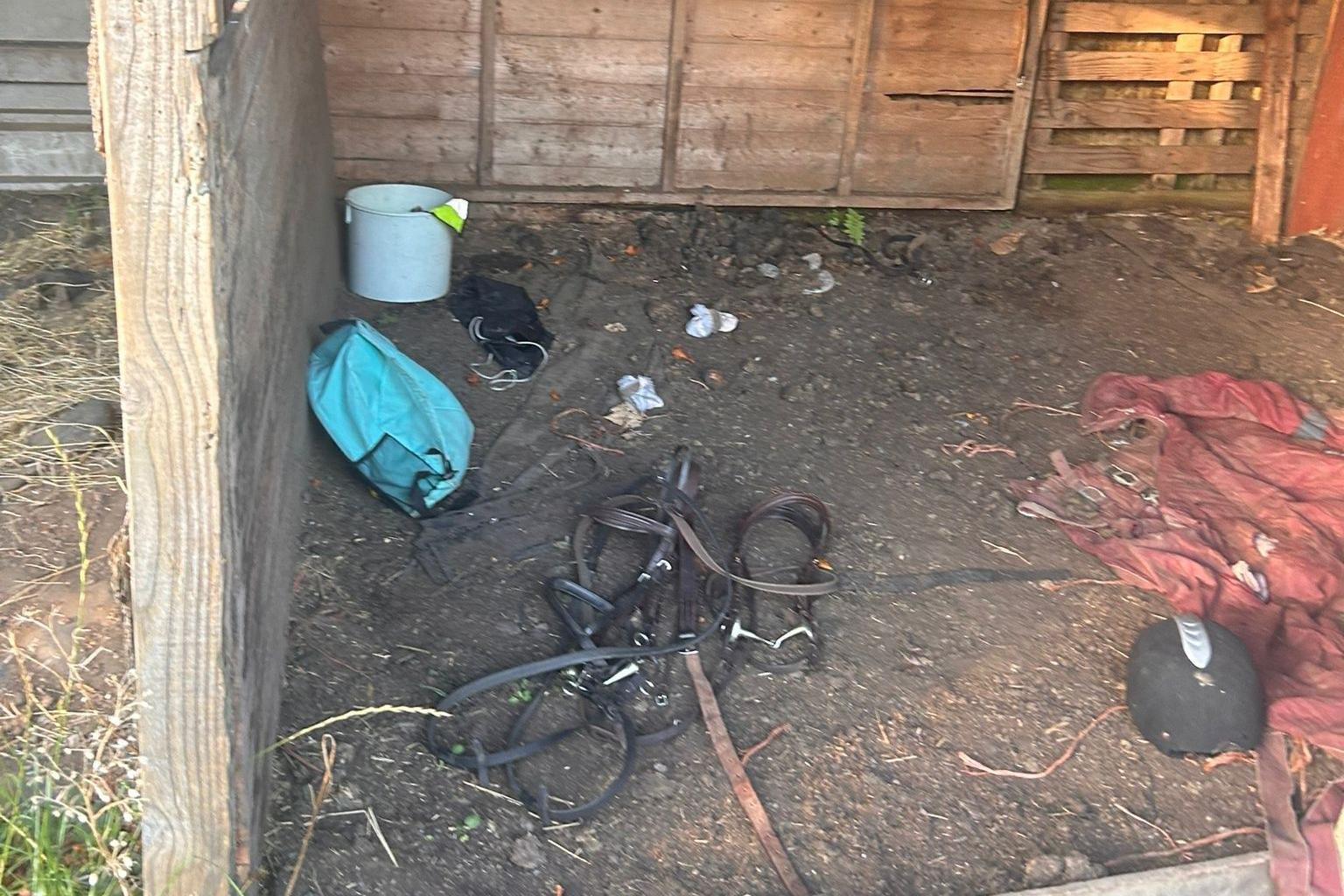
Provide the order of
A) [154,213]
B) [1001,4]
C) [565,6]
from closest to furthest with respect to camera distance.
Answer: [154,213]
[565,6]
[1001,4]

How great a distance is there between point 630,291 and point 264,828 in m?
3.54

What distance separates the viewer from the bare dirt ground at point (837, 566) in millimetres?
3121

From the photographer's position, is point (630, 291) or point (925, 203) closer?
point (630, 291)

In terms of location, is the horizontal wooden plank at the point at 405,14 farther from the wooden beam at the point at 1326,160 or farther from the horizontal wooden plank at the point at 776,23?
the wooden beam at the point at 1326,160

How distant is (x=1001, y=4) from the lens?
6695 mm

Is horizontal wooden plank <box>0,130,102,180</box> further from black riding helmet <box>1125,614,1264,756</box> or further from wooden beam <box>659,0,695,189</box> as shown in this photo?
black riding helmet <box>1125,614,1264,756</box>

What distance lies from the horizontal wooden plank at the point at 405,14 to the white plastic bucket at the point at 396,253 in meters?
0.89

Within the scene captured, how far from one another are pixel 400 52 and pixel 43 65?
5.04 ft

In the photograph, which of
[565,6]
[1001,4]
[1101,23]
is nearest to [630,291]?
[565,6]

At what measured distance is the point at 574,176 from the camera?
6.50m

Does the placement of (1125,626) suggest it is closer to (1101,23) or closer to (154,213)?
(154,213)

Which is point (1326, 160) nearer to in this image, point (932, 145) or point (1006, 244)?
point (1006, 244)

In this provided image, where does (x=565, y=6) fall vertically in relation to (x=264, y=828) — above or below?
above

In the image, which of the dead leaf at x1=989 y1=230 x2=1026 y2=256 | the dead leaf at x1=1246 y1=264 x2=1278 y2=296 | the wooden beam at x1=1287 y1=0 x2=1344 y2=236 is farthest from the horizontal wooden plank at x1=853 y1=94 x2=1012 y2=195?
the wooden beam at x1=1287 y1=0 x2=1344 y2=236
